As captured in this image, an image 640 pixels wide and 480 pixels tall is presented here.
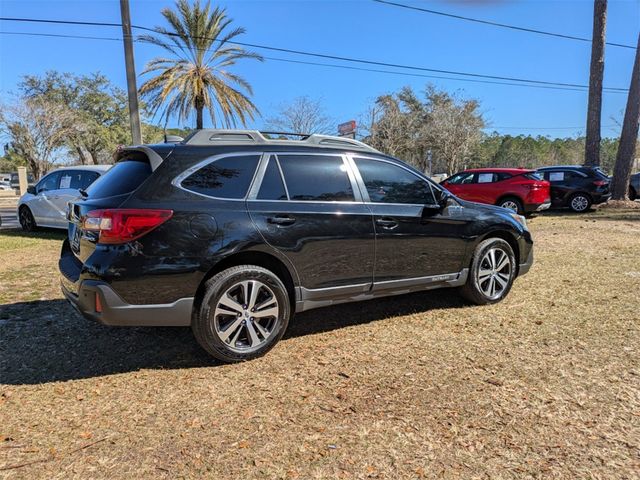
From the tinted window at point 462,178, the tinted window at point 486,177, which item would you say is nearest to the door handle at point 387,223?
the tinted window at point 486,177

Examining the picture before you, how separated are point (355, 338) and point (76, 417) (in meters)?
2.25

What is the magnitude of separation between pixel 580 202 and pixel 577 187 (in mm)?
537

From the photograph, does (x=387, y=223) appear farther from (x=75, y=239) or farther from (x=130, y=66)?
(x=130, y=66)

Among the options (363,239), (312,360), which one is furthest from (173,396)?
(363,239)

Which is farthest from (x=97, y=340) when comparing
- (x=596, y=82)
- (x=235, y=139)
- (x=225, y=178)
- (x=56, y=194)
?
(x=596, y=82)

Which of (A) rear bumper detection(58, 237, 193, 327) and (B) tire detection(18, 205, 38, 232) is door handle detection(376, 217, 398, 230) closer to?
(A) rear bumper detection(58, 237, 193, 327)

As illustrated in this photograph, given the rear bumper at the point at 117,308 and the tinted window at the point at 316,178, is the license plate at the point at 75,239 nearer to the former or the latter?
the rear bumper at the point at 117,308

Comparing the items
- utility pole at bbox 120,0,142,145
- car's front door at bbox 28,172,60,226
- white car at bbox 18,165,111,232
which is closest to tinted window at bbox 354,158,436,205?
white car at bbox 18,165,111,232

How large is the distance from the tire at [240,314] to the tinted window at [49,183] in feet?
29.1

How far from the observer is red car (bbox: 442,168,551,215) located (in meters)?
13.5

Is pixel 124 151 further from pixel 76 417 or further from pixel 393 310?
pixel 393 310

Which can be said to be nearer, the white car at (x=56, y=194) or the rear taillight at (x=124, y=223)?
the rear taillight at (x=124, y=223)

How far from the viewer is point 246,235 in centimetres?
354

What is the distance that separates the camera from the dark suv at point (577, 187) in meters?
15.5
